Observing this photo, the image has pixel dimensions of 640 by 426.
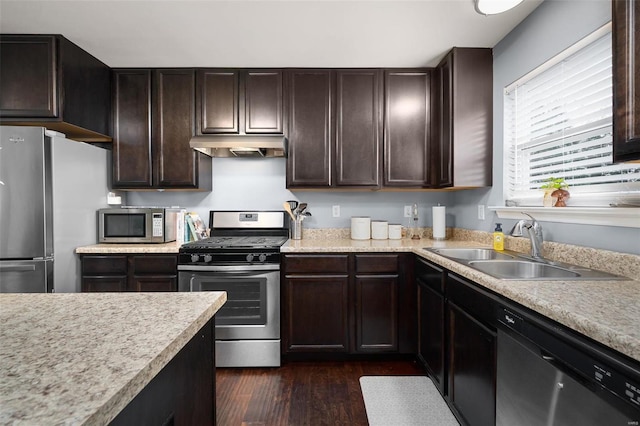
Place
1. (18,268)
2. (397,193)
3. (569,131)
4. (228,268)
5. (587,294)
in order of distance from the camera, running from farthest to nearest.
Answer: (397,193), (228,268), (18,268), (569,131), (587,294)

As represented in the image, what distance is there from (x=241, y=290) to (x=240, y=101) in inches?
65.2

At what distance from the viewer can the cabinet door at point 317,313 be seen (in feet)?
7.96

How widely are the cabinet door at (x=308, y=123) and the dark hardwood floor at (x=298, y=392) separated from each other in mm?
1557

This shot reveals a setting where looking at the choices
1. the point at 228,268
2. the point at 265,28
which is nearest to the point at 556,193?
the point at 265,28

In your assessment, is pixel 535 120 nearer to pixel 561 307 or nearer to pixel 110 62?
pixel 561 307

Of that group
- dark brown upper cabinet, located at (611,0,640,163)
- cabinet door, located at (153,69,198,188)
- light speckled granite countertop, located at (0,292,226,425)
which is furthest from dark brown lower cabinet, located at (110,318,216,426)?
cabinet door, located at (153,69,198,188)

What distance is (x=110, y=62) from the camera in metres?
2.64

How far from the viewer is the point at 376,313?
2.43 m

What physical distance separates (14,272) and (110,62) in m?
1.82

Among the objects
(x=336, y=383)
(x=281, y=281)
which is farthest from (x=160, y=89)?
(x=336, y=383)

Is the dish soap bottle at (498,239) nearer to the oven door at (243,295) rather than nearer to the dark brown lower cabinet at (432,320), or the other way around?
the dark brown lower cabinet at (432,320)

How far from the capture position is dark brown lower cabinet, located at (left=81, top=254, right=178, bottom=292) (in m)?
2.40

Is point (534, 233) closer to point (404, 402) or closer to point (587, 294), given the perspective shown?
point (587, 294)

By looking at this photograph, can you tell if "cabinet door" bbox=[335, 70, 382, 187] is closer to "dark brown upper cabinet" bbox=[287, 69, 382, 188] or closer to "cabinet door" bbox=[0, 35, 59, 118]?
"dark brown upper cabinet" bbox=[287, 69, 382, 188]
